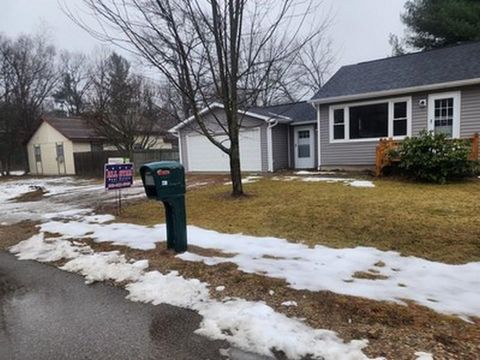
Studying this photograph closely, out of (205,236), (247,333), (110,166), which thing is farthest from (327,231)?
(110,166)

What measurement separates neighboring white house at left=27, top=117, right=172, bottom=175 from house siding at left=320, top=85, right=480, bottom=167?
16340 mm

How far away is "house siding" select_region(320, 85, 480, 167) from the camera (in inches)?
436

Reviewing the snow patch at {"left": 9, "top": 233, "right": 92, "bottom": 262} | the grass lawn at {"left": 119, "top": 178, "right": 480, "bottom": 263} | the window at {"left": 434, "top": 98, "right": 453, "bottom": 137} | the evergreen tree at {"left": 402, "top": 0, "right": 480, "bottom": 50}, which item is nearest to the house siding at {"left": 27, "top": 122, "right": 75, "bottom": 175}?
the grass lawn at {"left": 119, "top": 178, "right": 480, "bottom": 263}

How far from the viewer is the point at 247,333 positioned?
9.34 feet

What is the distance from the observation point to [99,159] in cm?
2209

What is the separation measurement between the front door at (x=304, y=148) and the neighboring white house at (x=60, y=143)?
550 inches

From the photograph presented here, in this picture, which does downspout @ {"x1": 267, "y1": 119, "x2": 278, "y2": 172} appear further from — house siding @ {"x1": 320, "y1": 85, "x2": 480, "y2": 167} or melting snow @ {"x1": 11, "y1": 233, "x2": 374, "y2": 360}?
melting snow @ {"x1": 11, "y1": 233, "x2": 374, "y2": 360}

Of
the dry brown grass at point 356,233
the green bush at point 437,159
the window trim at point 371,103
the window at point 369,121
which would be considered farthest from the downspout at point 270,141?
the green bush at point 437,159

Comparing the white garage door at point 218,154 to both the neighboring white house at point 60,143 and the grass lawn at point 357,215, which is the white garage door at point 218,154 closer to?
the grass lawn at point 357,215

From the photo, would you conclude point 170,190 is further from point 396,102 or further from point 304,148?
point 304,148

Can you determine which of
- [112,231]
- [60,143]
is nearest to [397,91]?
[112,231]

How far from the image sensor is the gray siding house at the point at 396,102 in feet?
36.9

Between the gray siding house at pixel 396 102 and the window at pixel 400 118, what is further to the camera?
the window at pixel 400 118

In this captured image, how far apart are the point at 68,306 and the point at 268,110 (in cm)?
1571
